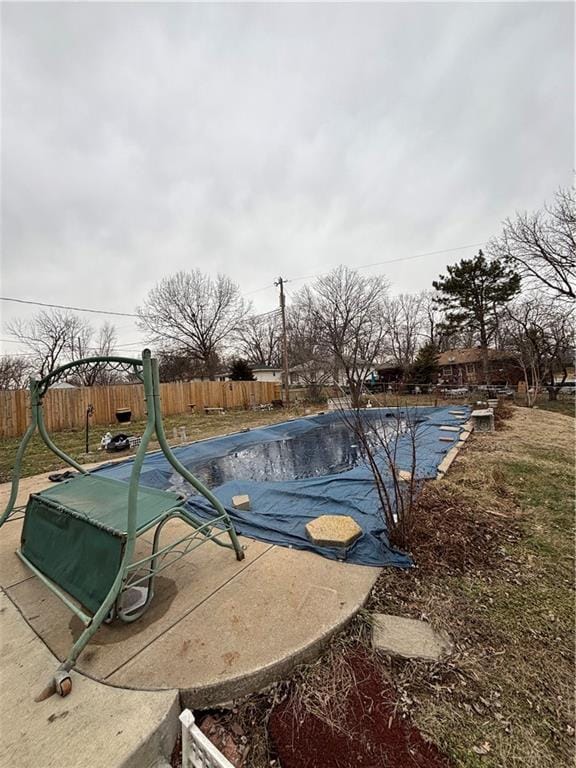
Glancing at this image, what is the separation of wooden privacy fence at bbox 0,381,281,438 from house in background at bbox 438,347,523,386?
563 inches

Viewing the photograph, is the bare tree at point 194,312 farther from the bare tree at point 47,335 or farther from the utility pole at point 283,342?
the utility pole at point 283,342

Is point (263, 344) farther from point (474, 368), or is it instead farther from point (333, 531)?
point (333, 531)

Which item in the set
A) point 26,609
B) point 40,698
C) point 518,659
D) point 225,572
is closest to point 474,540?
point 518,659

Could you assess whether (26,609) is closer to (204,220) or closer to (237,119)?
(237,119)

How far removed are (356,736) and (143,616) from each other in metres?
1.23

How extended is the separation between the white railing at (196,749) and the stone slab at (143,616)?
1.67ft

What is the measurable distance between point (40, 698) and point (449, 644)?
187cm

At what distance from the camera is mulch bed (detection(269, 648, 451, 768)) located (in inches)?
41.2

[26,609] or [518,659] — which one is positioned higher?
[26,609]

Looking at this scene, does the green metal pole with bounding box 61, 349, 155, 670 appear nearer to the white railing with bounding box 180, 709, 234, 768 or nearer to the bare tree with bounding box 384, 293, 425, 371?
the white railing with bounding box 180, 709, 234, 768

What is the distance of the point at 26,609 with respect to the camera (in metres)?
1.76

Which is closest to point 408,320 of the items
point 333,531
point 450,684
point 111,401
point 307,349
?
point 307,349

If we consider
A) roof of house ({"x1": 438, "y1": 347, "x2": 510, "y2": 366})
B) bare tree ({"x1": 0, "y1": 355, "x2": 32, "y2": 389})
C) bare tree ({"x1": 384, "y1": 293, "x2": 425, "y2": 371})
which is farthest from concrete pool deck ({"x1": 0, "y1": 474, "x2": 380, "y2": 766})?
roof of house ({"x1": 438, "y1": 347, "x2": 510, "y2": 366})

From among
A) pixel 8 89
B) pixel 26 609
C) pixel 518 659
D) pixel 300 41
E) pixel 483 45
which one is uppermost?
pixel 300 41
